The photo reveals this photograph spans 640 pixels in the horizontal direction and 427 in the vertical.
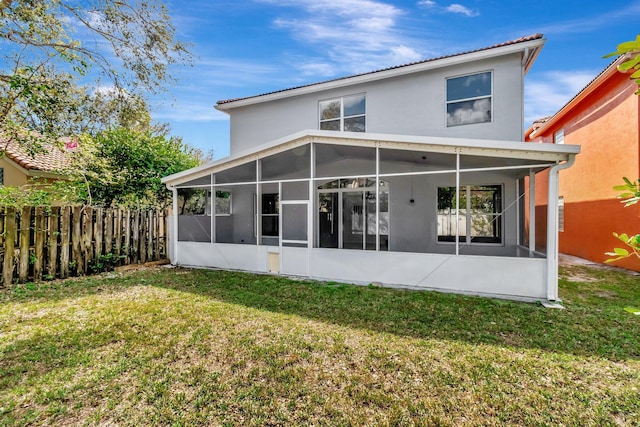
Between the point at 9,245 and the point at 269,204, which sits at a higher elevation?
the point at 269,204

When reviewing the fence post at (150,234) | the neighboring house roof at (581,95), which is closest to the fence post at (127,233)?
the fence post at (150,234)

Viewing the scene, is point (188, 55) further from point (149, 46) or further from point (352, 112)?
point (352, 112)

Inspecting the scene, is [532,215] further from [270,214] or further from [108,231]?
[108,231]

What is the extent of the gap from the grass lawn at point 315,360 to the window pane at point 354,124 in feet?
20.1

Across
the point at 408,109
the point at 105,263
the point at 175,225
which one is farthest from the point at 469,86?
the point at 105,263

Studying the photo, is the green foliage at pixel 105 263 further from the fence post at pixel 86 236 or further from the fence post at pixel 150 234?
the fence post at pixel 150 234

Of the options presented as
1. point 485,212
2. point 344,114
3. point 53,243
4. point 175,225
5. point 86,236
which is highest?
point 344,114

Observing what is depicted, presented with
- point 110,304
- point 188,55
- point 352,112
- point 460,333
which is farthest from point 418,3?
point 110,304

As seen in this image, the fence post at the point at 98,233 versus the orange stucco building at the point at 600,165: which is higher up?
the orange stucco building at the point at 600,165

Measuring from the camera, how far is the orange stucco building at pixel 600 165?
9102mm

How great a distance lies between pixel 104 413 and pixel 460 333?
4.61m

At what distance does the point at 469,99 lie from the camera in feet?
29.6

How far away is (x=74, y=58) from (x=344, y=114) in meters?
7.90

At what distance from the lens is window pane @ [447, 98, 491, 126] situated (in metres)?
8.84
